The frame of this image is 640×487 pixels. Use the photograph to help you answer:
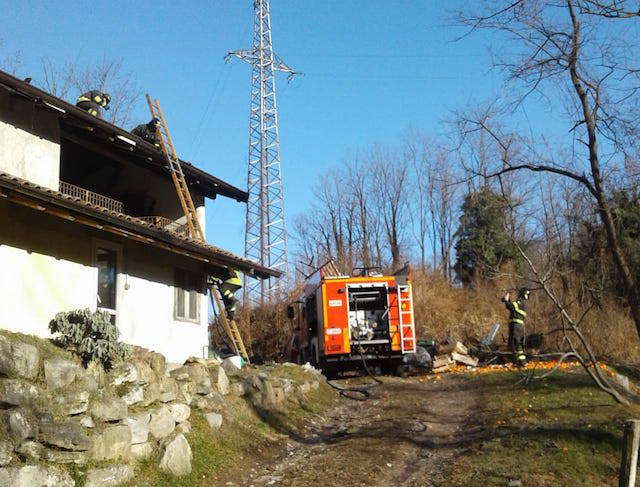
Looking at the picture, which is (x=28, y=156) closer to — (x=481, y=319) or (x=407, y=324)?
(x=407, y=324)

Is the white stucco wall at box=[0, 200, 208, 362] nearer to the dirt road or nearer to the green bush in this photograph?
the green bush

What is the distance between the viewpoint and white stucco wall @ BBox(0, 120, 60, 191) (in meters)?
12.2

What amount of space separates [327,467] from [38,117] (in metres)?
8.32

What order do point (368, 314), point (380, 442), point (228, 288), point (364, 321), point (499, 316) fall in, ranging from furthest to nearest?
point (499, 316)
point (368, 314)
point (364, 321)
point (228, 288)
point (380, 442)

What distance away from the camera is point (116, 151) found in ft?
52.6

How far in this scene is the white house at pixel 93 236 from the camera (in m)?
10.7

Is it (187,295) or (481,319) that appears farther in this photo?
(481,319)

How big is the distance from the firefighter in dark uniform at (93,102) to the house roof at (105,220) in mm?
4959

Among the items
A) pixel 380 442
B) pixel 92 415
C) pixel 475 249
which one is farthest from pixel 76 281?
pixel 475 249

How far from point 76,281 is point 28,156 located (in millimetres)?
2600

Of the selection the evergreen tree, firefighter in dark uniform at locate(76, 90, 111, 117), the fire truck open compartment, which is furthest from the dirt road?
the evergreen tree

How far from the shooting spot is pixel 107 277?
1320 centimetres

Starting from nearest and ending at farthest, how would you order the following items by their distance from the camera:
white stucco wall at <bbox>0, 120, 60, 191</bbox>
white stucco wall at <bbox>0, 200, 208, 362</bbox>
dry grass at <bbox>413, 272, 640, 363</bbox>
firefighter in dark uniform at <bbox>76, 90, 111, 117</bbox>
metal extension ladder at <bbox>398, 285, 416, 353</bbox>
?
white stucco wall at <bbox>0, 200, 208, 362</bbox>
white stucco wall at <bbox>0, 120, 60, 191</bbox>
firefighter in dark uniform at <bbox>76, 90, 111, 117</bbox>
metal extension ladder at <bbox>398, 285, 416, 353</bbox>
dry grass at <bbox>413, 272, 640, 363</bbox>

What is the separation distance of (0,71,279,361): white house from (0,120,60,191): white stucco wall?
0.06ft
